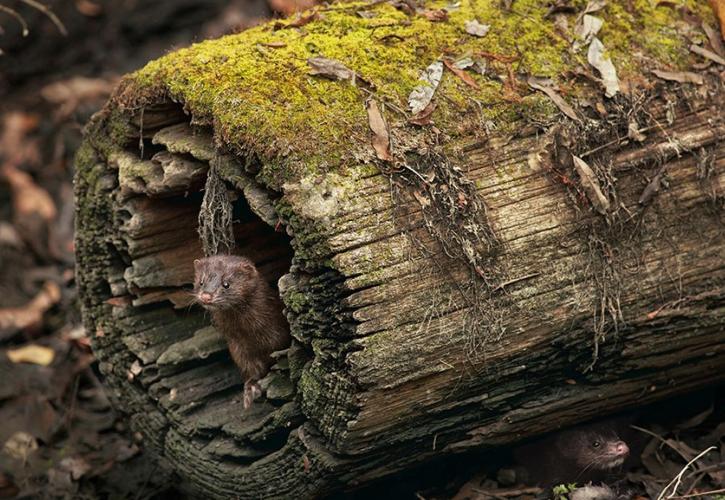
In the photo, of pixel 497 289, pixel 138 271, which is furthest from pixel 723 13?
pixel 138 271

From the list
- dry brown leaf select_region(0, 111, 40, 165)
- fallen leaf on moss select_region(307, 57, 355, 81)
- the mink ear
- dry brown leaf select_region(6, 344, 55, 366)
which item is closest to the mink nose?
the mink ear

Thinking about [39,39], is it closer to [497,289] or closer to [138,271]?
[138,271]

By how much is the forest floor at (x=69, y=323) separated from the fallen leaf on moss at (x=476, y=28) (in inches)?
49.5

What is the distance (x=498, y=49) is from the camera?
497 centimetres

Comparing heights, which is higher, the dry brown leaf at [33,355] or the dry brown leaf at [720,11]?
the dry brown leaf at [720,11]

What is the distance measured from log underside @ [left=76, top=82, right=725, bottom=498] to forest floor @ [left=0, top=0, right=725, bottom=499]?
57cm

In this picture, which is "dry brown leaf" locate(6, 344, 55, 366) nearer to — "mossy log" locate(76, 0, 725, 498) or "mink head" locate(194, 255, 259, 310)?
"mossy log" locate(76, 0, 725, 498)

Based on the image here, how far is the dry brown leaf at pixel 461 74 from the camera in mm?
4750

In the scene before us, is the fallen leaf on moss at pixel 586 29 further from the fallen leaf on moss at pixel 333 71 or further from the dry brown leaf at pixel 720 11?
the fallen leaf on moss at pixel 333 71

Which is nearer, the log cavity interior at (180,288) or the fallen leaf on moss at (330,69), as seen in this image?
the fallen leaf on moss at (330,69)

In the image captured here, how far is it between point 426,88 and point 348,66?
1.28 feet

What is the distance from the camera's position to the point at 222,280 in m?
5.04

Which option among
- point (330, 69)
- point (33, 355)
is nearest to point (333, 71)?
point (330, 69)

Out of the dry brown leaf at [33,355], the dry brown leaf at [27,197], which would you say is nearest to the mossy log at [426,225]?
the dry brown leaf at [33,355]
